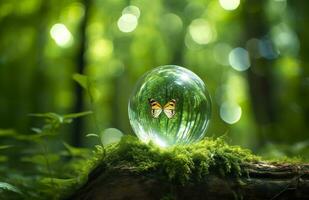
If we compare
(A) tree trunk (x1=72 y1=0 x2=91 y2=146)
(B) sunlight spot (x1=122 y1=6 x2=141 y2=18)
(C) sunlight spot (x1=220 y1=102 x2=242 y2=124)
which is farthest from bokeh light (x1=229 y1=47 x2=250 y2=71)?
(A) tree trunk (x1=72 y1=0 x2=91 y2=146)

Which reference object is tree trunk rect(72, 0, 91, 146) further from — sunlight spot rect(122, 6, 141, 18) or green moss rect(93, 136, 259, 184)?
green moss rect(93, 136, 259, 184)

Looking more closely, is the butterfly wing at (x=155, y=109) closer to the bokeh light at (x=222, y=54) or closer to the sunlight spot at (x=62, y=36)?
the sunlight spot at (x=62, y=36)

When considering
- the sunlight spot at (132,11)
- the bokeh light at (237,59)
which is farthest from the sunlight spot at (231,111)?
the sunlight spot at (132,11)

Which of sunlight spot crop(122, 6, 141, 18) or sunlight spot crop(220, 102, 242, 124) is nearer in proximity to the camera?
sunlight spot crop(122, 6, 141, 18)

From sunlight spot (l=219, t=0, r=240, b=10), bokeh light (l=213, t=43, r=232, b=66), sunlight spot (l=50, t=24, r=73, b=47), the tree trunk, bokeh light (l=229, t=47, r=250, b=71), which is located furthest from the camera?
A: bokeh light (l=213, t=43, r=232, b=66)

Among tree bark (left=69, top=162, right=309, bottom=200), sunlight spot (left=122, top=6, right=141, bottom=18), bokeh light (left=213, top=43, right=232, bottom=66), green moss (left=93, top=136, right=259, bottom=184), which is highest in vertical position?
sunlight spot (left=122, top=6, right=141, bottom=18)

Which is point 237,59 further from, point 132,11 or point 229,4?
point 132,11
